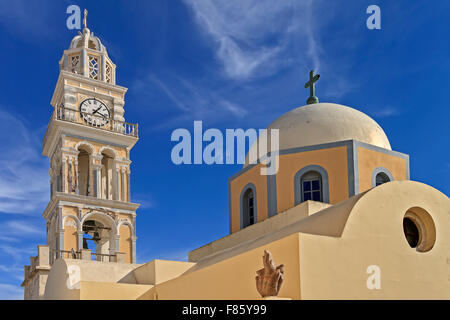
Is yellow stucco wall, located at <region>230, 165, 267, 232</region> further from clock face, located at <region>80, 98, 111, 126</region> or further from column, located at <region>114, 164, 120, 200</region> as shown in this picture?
clock face, located at <region>80, 98, 111, 126</region>

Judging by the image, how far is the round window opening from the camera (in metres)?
10.8

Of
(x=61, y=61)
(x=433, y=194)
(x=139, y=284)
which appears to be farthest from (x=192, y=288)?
(x=61, y=61)

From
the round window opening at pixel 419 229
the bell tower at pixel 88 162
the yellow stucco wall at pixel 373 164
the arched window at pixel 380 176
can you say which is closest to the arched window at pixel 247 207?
the yellow stucco wall at pixel 373 164

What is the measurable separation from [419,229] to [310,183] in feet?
13.7

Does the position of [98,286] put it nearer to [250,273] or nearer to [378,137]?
[250,273]

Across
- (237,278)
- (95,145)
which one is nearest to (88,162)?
(95,145)

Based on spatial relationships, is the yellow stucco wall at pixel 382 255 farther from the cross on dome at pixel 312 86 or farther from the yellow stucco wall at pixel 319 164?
the cross on dome at pixel 312 86

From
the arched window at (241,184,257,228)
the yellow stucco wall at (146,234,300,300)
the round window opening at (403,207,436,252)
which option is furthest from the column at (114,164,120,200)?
the round window opening at (403,207,436,252)

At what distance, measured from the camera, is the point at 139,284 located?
14.6 metres

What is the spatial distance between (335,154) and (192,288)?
502 cm

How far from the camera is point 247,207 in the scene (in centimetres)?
1628

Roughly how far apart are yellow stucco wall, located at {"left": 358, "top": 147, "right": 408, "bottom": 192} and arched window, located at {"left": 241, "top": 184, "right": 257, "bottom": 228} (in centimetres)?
309

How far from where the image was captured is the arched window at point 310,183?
1460 cm

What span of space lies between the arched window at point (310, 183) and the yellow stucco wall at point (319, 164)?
0.09m
